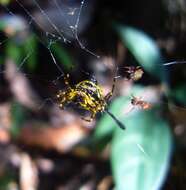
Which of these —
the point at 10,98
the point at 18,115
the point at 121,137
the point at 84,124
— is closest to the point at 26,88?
the point at 10,98

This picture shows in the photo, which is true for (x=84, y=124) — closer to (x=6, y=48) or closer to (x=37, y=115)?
(x=37, y=115)

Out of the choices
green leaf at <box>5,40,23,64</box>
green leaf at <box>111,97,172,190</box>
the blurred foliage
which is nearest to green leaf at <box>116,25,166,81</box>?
the blurred foliage

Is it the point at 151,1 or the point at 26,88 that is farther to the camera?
the point at 26,88

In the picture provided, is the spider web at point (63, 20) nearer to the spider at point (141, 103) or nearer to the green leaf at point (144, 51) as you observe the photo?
the green leaf at point (144, 51)

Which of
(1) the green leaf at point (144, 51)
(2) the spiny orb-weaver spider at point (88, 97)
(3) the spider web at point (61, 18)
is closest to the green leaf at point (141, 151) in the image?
(1) the green leaf at point (144, 51)

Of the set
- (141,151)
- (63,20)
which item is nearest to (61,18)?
(63,20)

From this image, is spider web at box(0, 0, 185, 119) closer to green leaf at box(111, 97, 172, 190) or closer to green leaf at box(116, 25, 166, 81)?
green leaf at box(116, 25, 166, 81)
